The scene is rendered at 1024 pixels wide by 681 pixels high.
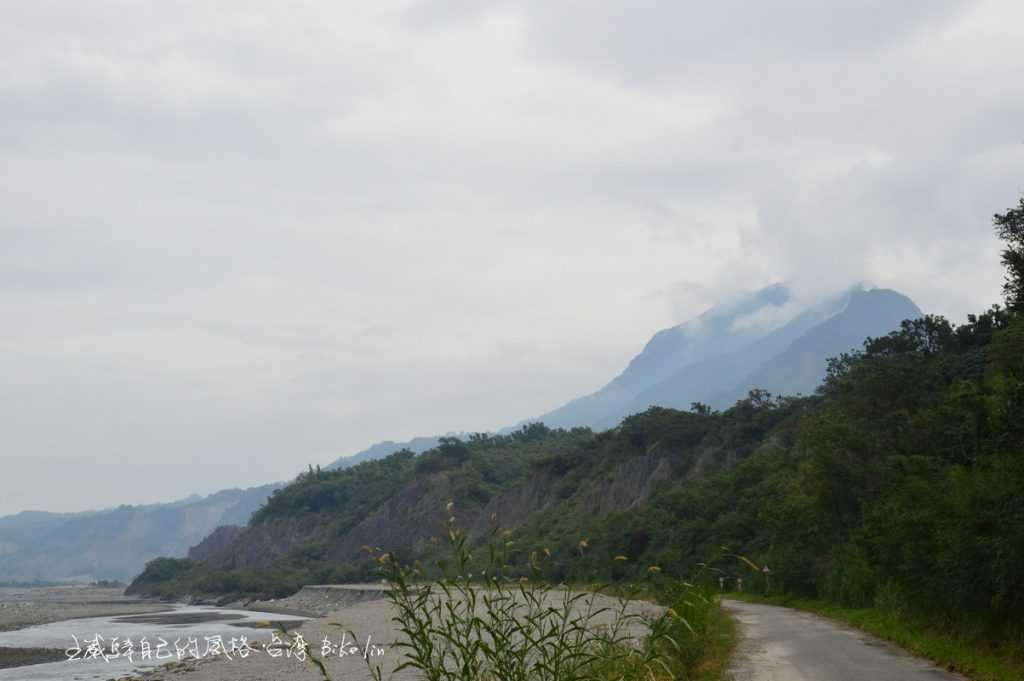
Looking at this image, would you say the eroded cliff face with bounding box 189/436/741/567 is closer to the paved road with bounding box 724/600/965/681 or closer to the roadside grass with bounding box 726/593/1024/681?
the paved road with bounding box 724/600/965/681

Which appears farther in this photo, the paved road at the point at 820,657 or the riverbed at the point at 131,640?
the riverbed at the point at 131,640

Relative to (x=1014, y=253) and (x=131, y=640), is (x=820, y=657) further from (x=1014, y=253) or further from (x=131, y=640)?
(x=131, y=640)

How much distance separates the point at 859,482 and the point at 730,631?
13.7 metres

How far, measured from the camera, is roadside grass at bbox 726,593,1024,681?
52.5 ft

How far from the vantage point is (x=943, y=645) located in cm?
1902

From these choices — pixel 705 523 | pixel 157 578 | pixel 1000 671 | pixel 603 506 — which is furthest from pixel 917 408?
pixel 157 578

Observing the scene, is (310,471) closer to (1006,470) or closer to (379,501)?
(379,501)

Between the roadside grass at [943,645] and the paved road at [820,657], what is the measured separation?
33cm

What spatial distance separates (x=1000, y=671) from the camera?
1572 centimetres

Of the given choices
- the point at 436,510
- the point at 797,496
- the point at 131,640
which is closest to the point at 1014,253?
the point at 797,496

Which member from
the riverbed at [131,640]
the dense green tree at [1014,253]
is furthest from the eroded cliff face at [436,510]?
the dense green tree at [1014,253]

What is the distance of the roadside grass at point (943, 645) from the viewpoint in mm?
16000

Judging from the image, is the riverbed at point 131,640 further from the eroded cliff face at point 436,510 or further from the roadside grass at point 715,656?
the eroded cliff face at point 436,510

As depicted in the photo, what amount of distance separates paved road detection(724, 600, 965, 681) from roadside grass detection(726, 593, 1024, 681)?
328 mm
